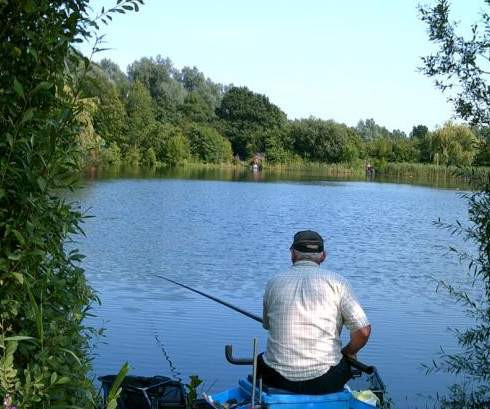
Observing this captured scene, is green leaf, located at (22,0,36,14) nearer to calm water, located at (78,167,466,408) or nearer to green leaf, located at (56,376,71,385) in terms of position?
Result: green leaf, located at (56,376,71,385)

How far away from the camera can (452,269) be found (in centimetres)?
1656

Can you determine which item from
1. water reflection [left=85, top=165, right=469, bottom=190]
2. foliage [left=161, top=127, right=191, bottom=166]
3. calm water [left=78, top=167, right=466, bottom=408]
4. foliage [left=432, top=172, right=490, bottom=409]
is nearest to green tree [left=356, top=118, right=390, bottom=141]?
water reflection [left=85, top=165, right=469, bottom=190]

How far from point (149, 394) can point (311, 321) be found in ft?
5.47

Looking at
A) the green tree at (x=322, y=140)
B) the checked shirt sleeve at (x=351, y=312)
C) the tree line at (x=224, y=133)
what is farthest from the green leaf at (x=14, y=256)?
the green tree at (x=322, y=140)

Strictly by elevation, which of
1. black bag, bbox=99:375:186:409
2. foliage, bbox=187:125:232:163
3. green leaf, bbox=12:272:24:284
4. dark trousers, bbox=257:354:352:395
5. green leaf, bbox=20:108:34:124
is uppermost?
foliage, bbox=187:125:232:163

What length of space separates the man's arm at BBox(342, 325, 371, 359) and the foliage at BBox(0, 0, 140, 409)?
150 cm

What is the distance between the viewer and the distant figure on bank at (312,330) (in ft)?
12.4

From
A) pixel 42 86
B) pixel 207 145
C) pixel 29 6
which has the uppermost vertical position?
pixel 207 145

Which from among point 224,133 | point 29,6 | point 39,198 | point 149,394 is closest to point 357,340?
point 149,394

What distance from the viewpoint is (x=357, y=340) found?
3.89 meters

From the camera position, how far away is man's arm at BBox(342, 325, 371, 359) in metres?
3.84

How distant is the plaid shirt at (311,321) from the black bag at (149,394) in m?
1.38

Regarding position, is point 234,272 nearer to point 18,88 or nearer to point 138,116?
point 18,88

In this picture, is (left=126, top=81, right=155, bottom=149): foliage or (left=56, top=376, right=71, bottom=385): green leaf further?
(left=126, top=81, right=155, bottom=149): foliage
